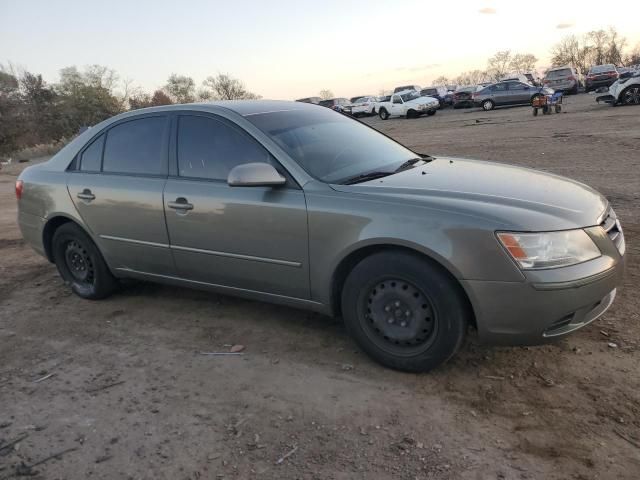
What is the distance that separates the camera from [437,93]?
137ft

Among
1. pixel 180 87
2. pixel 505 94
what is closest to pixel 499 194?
pixel 505 94

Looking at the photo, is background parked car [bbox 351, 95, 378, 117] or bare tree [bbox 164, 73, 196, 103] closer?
background parked car [bbox 351, 95, 378, 117]

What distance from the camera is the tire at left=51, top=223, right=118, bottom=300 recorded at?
4.78 metres

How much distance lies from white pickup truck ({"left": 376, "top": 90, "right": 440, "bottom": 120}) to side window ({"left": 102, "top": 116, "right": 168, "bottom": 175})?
30.3 metres

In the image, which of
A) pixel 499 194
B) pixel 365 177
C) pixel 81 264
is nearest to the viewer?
pixel 499 194

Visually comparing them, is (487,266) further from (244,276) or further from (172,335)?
(172,335)

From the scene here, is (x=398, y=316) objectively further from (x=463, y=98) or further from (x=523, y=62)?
(x=523, y=62)

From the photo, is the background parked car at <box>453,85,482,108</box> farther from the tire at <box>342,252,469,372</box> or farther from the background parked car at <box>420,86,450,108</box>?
the tire at <box>342,252,469,372</box>

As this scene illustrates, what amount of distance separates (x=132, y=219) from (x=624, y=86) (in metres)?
23.9

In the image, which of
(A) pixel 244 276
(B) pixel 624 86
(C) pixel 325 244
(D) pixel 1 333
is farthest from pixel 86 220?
(B) pixel 624 86

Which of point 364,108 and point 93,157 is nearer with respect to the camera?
point 93,157

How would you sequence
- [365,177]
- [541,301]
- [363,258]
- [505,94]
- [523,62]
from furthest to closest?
1. [523,62]
2. [505,94]
3. [365,177]
4. [363,258]
5. [541,301]

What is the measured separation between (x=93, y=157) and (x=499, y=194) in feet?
11.1

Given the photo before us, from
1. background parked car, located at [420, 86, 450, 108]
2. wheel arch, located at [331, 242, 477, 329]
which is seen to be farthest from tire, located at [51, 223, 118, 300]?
background parked car, located at [420, 86, 450, 108]
